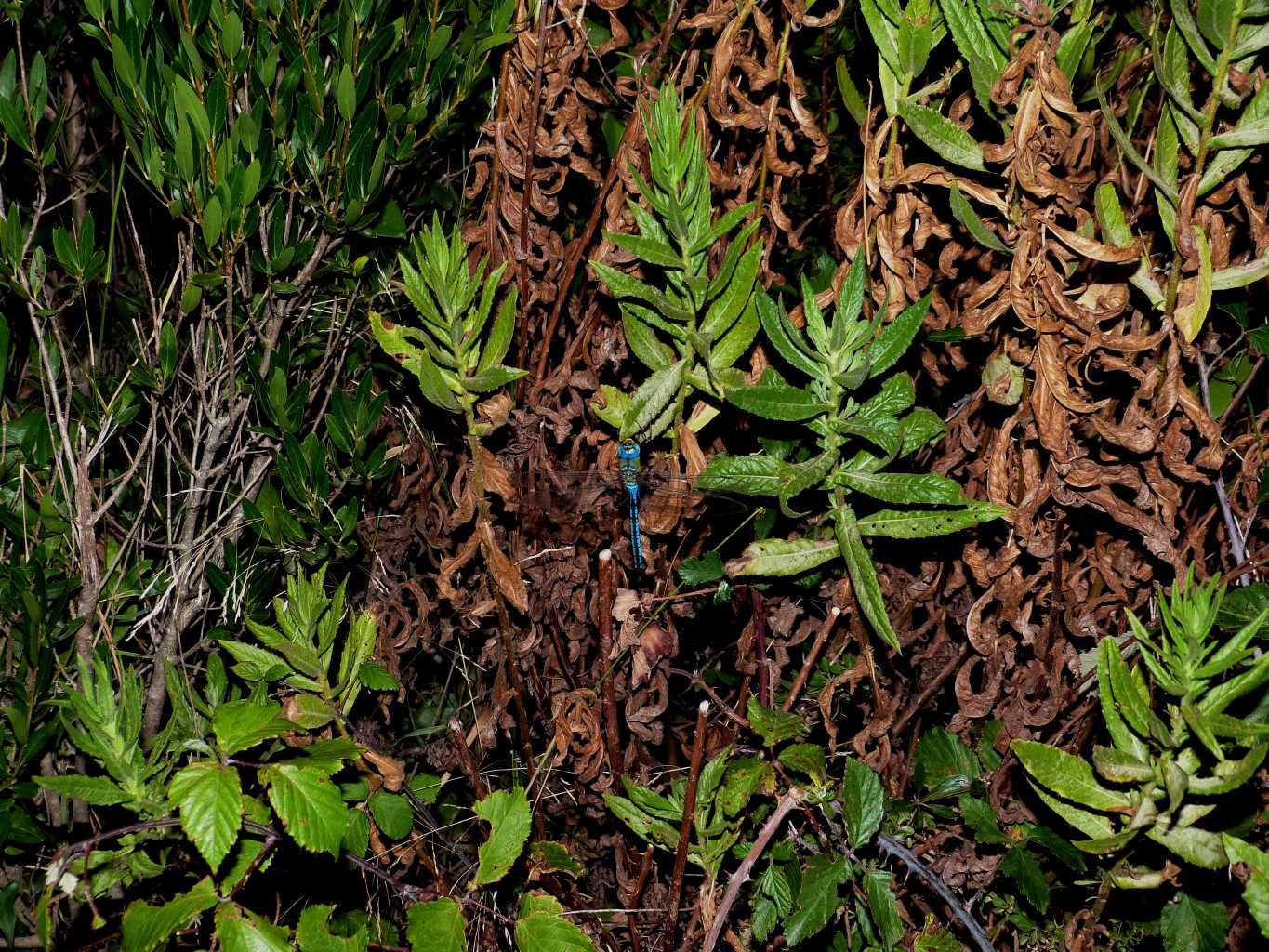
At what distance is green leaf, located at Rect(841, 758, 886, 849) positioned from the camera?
1.63 metres

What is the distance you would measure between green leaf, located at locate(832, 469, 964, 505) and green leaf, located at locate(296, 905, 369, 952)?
3.30ft

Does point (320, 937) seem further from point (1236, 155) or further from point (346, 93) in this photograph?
point (1236, 155)

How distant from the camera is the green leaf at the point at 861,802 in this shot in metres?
1.63

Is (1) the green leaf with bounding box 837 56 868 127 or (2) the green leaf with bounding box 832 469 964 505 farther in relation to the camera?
(1) the green leaf with bounding box 837 56 868 127

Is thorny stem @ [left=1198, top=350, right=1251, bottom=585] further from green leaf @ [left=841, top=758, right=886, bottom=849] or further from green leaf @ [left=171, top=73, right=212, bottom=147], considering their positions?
green leaf @ [left=171, top=73, right=212, bottom=147]

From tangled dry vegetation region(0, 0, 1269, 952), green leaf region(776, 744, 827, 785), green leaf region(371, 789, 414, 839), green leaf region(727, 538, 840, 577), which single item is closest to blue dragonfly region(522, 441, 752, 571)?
tangled dry vegetation region(0, 0, 1269, 952)

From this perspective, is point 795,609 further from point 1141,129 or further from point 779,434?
point 1141,129

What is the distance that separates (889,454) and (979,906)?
31.0 inches

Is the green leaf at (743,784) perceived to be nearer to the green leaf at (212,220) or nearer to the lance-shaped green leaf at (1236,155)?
the lance-shaped green leaf at (1236,155)

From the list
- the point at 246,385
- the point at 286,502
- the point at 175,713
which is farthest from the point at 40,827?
the point at 246,385

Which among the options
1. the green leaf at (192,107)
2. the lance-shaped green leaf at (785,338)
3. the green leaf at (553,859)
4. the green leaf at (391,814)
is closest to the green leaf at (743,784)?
the green leaf at (553,859)

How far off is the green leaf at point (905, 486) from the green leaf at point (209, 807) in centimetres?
97

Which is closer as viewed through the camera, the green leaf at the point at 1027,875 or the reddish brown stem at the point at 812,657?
the green leaf at the point at 1027,875

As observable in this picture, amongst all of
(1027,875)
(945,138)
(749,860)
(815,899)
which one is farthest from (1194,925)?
(945,138)
